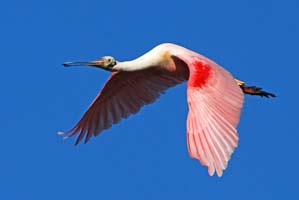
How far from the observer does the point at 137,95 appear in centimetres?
1839

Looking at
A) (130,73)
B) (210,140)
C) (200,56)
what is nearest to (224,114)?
(210,140)

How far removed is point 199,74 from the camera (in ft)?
51.5

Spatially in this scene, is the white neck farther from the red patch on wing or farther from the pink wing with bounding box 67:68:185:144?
the red patch on wing

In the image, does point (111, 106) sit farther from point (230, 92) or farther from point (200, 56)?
point (230, 92)

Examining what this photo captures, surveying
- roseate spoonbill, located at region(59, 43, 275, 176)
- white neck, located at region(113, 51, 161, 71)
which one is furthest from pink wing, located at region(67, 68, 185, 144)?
white neck, located at region(113, 51, 161, 71)

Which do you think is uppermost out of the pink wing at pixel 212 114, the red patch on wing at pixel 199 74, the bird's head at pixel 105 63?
the bird's head at pixel 105 63

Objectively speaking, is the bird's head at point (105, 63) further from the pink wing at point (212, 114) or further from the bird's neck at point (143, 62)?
the pink wing at point (212, 114)

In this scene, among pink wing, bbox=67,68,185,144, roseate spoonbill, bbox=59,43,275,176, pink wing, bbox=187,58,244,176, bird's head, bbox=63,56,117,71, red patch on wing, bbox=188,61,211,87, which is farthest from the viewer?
pink wing, bbox=67,68,185,144

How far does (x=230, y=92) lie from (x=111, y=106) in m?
3.55

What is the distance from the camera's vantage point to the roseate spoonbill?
14289 mm

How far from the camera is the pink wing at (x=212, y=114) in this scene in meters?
14.1

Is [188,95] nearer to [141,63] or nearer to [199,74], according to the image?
[199,74]

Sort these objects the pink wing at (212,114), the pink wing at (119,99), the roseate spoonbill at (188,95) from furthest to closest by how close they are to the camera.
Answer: the pink wing at (119,99) < the roseate spoonbill at (188,95) < the pink wing at (212,114)

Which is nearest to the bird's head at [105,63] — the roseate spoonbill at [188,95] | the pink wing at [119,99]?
the roseate spoonbill at [188,95]
